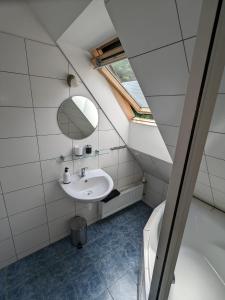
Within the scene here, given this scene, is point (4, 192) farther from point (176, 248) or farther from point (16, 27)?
point (176, 248)

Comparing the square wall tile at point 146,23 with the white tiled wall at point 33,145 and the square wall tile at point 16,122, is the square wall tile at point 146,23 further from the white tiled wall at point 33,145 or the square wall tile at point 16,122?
the square wall tile at point 16,122

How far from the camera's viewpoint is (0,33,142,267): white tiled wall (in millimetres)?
1169

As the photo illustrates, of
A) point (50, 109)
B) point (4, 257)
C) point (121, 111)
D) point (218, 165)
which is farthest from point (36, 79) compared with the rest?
point (4, 257)

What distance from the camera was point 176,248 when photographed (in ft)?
1.27

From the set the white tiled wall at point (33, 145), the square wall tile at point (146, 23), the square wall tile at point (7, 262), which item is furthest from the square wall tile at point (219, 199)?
the square wall tile at point (7, 262)

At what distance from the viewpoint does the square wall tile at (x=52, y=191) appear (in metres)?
1.57

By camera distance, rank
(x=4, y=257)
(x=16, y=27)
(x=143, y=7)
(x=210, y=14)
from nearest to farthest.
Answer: (x=210, y=14) < (x=143, y=7) < (x=16, y=27) < (x=4, y=257)

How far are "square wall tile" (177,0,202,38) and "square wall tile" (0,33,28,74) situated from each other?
1104 mm

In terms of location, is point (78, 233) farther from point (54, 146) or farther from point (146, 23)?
point (146, 23)

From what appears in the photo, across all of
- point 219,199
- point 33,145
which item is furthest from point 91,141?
point 219,199

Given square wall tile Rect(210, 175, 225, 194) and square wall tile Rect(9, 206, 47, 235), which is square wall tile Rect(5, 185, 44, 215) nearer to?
square wall tile Rect(9, 206, 47, 235)

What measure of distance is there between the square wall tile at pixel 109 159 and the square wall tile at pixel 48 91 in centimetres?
80

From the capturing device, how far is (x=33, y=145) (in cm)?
136

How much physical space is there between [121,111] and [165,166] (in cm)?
84
